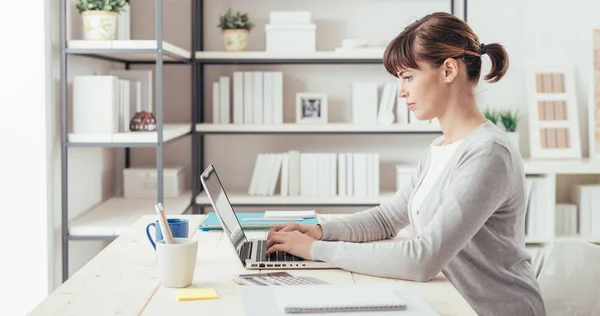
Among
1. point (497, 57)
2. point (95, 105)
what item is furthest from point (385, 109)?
point (497, 57)

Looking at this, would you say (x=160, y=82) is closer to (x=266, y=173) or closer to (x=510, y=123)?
(x=266, y=173)

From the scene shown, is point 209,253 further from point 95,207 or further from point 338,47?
point 338,47

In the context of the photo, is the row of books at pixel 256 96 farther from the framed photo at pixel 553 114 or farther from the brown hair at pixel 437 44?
the brown hair at pixel 437 44

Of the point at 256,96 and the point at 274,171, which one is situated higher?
the point at 256,96

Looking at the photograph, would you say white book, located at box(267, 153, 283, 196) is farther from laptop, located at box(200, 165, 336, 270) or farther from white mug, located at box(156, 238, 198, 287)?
white mug, located at box(156, 238, 198, 287)

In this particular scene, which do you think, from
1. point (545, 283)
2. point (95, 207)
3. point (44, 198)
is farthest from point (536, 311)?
point (95, 207)

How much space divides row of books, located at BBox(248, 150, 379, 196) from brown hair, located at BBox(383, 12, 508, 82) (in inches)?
79.2

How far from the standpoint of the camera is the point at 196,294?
1563 millimetres

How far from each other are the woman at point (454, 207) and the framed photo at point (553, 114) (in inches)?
79.5

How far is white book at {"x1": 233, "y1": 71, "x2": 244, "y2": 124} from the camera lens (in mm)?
3994

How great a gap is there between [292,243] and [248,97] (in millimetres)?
2224

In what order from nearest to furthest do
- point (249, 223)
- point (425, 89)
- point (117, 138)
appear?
point (425, 89), point (249, 223), point (117, 138)

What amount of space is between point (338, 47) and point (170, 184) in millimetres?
1098

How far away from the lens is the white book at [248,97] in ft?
13.1
